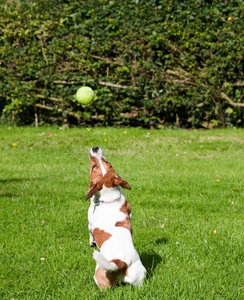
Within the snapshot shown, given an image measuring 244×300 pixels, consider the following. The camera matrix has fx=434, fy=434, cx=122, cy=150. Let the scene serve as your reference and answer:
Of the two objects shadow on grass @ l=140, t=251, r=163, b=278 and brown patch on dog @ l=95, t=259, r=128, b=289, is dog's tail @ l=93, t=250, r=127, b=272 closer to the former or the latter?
brown patch on dog @ l=95, t=259, r=128, b=289

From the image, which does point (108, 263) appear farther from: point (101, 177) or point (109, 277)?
point (101, 177)

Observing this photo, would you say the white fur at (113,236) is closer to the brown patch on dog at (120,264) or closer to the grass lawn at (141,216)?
the brown patch on dog at (120,264)

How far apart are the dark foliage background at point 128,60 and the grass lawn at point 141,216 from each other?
1997mm

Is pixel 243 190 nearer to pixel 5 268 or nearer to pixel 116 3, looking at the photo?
pixel 5 268

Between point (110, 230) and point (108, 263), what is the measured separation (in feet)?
0.96

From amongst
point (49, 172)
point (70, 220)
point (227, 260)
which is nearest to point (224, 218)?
point (227, 260)

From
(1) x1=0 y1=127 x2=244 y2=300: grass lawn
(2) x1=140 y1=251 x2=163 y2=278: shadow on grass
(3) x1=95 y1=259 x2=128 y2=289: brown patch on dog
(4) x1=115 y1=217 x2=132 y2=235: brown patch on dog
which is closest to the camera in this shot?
(3) x1=95 y1=259 x2=128 y2=289: brown patch on dog

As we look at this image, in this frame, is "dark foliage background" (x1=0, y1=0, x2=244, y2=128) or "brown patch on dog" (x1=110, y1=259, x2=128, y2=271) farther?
"dark foliage background" (x1=0, y1=0, x2=244, y2=128)

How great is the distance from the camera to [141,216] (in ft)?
15.2

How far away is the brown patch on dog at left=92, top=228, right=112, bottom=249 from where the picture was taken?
286 centimetres

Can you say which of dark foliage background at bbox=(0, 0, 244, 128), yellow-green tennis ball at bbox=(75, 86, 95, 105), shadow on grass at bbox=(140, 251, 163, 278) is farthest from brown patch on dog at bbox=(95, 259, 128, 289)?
dark foliage background at bbox=(0, 0, 244, 128)

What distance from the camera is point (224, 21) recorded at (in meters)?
10.1

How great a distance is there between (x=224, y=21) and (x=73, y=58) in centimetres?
377

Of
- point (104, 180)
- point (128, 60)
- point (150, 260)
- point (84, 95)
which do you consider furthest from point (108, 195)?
point (128, 60)
